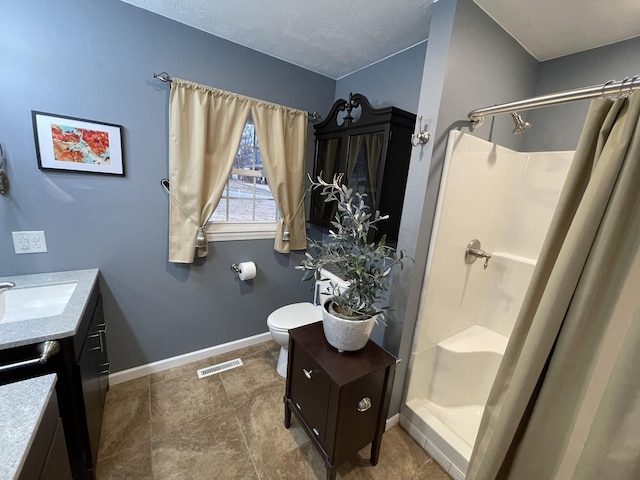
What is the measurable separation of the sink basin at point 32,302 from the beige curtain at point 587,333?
2.01 meters

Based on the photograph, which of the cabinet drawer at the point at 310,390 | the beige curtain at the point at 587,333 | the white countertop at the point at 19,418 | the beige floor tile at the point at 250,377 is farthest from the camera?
the beige floor tile at the point at 250,377

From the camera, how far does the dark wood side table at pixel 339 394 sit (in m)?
1.16

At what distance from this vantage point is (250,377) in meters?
1.96

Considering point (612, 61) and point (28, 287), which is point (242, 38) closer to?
point (28, 287)

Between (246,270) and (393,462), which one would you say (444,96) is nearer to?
(246,270)

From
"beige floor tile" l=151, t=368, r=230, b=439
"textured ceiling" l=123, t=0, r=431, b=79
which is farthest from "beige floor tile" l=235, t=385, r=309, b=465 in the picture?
"textured ceiling" l=123, t=0, r=431, b=79

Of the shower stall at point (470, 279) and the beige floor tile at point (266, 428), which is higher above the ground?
the shower stall at point (470, 279)

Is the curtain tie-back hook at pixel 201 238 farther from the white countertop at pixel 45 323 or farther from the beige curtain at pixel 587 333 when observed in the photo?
the beige curtain at pixel 587 333

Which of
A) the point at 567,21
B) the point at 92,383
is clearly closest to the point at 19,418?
the point at 92,383

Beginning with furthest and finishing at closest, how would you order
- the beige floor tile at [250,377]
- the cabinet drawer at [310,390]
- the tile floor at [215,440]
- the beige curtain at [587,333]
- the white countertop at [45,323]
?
1. the beige floor tile at [250,377]
2. the tile floor at [215,440]
3. the cabinet drawer at [310,390]
4. the white countertop at [45,323]
5. the beige curtain at [587,333]

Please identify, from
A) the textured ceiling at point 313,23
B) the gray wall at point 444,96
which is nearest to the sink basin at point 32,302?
the textured ceiling at point 313,23

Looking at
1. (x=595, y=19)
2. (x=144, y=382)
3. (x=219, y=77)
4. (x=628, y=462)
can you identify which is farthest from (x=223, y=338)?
(x=595, y=19)

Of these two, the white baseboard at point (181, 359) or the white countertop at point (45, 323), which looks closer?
the white countertop at point (45, 323)

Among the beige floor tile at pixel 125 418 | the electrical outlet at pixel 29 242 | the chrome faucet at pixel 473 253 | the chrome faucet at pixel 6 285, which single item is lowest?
the beige floor tile at pixel 125 418
